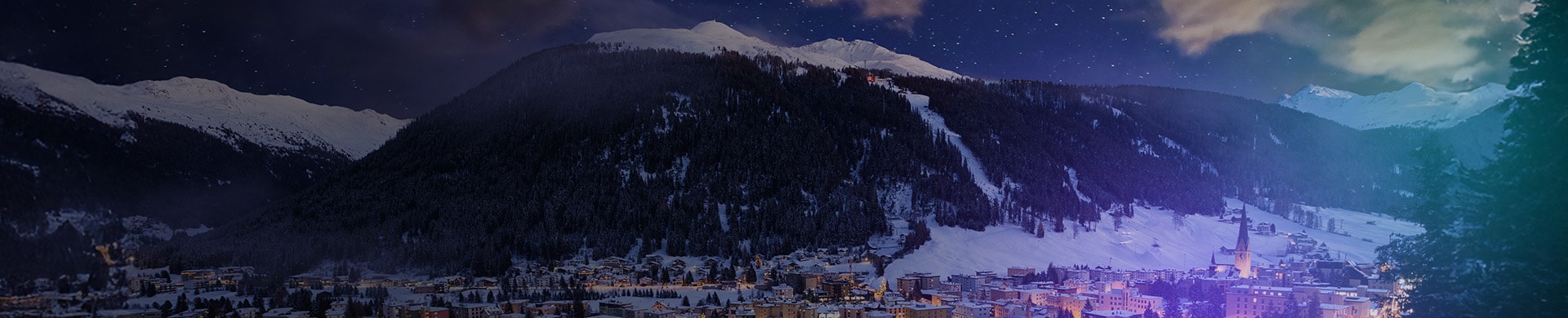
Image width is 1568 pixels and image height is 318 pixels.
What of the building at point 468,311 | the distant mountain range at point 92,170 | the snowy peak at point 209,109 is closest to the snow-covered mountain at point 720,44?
the snowy peak at point 209,109

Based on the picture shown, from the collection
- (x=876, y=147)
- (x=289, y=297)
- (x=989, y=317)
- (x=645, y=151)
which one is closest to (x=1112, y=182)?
(x=876, y=147)

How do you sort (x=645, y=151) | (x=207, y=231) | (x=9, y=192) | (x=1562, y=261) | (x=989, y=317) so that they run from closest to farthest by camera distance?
1. (x=1562, y=261)
2. (x=9, y=192)
3. (x=207, y=231)
4. (x=989, y=317)
5. (x=645, y=151)

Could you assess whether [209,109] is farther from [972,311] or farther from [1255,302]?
[1255,302]

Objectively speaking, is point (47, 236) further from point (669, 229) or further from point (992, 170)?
point (992, 170)

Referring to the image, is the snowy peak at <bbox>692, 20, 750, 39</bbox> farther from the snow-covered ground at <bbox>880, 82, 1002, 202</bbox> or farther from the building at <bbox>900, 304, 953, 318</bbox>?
the building at <bbox>900, 304, 953, 318</bbox>

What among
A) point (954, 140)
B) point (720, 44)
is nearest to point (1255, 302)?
point (954, 140)

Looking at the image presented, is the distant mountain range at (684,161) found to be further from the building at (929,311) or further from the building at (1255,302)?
the building at (929,311)
